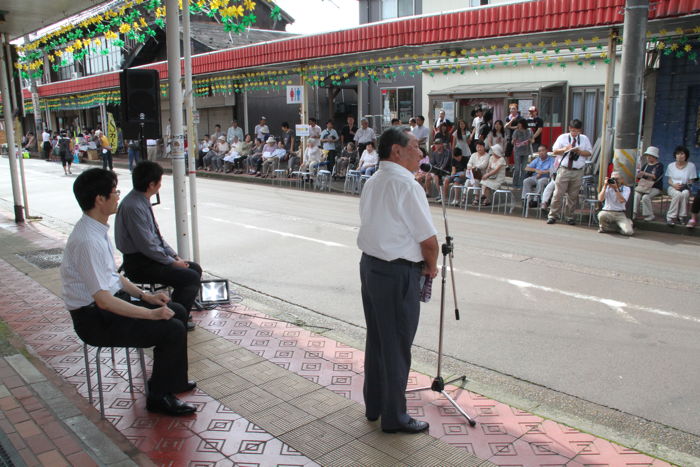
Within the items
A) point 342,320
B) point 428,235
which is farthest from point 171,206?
point 428,235

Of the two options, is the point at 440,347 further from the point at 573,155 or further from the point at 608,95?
the point at 608,95

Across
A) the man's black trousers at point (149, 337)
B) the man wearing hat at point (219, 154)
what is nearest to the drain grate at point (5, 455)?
the man's black trousers at point (149, 337)

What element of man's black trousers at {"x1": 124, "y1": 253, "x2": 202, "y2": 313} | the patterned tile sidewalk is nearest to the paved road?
the patterned tile sidewalk

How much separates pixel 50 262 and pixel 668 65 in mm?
13377

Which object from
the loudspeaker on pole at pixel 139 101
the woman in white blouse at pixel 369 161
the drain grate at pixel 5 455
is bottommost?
the drain grate at pixel 5 455

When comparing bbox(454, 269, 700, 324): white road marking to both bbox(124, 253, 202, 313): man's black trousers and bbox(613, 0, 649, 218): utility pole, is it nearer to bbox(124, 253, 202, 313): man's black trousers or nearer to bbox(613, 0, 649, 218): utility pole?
bbox(124, 253, 202, 313): man's black trousers

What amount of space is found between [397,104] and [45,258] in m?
17.0

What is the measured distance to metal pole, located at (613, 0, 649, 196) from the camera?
9.98 metres

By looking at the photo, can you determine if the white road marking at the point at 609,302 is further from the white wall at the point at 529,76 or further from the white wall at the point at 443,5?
the white wall at the point at 443,5

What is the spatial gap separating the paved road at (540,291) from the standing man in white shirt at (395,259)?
1556 mm

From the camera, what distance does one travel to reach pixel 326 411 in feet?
13.3

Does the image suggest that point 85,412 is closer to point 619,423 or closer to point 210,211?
point 619,423

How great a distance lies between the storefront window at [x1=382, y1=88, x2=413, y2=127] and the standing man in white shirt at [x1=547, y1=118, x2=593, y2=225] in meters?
11.9

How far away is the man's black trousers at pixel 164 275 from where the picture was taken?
5.15 meters
